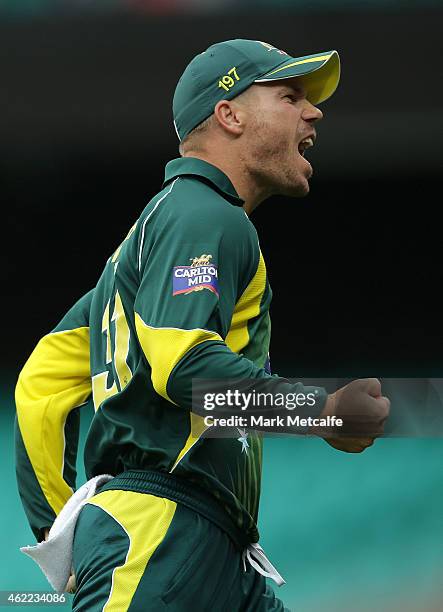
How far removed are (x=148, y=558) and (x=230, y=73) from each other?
0.79m

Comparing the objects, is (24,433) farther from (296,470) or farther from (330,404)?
(296,470)

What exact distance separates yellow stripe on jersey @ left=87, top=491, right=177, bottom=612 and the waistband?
10mm

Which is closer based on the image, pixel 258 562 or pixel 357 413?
pixel 357 413

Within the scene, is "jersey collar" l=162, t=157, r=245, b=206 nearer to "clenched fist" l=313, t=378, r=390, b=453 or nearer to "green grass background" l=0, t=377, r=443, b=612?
"clenched fist" l=313, t=378, r=390, b=453

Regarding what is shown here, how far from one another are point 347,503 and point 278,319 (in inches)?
21.3

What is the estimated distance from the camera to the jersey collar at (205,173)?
6.67ft

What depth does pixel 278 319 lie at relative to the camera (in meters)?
3.65

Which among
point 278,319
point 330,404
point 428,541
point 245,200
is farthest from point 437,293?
point 330,404

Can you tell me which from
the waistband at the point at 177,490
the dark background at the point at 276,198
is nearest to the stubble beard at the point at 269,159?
the waistband at the point at 177,490

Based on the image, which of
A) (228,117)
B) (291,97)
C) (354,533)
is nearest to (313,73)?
(291,97)

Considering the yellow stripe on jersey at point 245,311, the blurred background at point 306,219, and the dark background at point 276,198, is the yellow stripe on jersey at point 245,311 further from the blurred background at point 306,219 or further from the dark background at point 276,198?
the dark background at point 276,198

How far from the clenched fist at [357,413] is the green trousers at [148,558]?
0.27 m

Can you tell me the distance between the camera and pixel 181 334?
179 cm

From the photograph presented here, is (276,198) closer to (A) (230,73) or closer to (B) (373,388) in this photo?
(A) (230,73)
